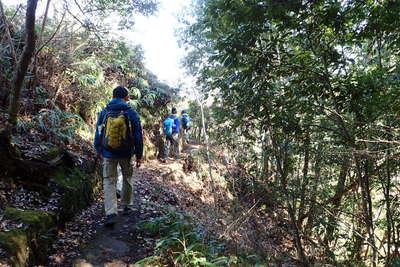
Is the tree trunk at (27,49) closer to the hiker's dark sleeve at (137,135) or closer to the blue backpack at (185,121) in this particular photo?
the hiker's dark sleeve at (137,135)

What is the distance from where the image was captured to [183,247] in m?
3.98

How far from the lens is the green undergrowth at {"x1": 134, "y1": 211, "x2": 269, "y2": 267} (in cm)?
359

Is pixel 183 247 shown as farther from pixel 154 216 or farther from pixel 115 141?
pixel 115 141

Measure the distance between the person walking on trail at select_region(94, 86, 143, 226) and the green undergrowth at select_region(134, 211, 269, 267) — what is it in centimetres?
71

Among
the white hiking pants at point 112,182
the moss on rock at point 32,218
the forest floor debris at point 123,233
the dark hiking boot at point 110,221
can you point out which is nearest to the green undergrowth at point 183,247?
the forest floor debris at point 123,233

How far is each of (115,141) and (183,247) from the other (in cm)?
199

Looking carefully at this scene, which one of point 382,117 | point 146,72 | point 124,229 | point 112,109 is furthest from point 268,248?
point 146,72

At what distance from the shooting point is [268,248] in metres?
5.32

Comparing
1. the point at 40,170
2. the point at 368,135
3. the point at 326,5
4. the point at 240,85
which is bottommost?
the point at 40,170

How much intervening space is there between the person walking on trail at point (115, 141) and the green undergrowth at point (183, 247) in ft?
2.32

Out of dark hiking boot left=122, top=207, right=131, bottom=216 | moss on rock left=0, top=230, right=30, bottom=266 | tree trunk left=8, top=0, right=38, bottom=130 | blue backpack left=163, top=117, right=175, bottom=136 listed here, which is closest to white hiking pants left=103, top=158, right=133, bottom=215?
dark hiking boot left=122, top=207, right=131, bottom=216

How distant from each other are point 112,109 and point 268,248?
12.9 ft

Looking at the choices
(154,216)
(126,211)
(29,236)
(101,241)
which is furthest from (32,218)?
(154,216)

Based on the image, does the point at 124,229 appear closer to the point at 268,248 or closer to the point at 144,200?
the point at 144,200
